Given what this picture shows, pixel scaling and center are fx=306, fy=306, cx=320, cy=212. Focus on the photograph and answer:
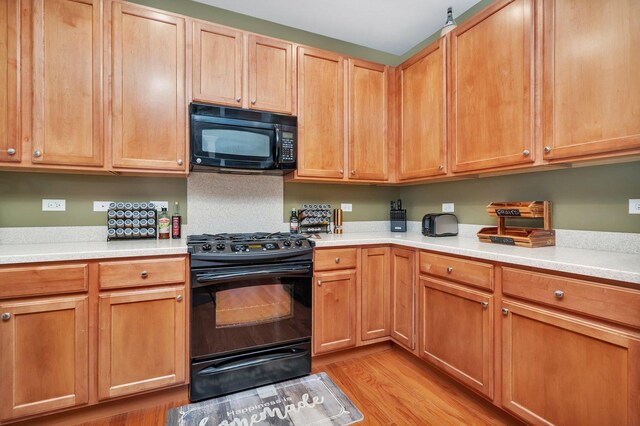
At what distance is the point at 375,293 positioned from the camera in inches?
94.3

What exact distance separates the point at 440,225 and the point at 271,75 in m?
1.78

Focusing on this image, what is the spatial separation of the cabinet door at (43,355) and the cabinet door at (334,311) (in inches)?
53.7

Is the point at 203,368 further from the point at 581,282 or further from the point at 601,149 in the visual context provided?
the point at 601,149

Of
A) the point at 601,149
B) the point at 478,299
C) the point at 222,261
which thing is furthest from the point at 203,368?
the point at 601,149

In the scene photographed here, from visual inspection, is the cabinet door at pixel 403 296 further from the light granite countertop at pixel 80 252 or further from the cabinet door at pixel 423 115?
the light granite countertop at pixel 80 252

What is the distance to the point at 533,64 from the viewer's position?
1720 mm

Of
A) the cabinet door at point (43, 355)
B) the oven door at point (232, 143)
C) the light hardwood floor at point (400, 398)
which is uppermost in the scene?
the oven door at point (232, 143)

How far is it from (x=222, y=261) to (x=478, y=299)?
4.95 ft

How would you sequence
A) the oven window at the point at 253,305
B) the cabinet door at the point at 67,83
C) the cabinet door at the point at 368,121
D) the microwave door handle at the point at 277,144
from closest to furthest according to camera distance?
the cabinet door at the point at 67,83 < the oven window at the point at 253,305 < the microwave door handle at the point at 277,144 < the cabinet door at the point at 368,121

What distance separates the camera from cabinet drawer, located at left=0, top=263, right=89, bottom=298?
1519 millimetres

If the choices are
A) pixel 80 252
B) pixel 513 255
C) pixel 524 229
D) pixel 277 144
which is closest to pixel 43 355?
pixel 80 252

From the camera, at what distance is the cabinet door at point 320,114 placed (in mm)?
2430

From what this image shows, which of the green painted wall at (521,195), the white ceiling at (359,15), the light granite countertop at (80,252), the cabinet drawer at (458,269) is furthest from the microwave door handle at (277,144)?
the cabinet drawer at (458,269)

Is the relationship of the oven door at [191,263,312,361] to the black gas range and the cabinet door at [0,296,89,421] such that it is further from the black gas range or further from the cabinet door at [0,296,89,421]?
the cabinet door at [0,296,89,421]
